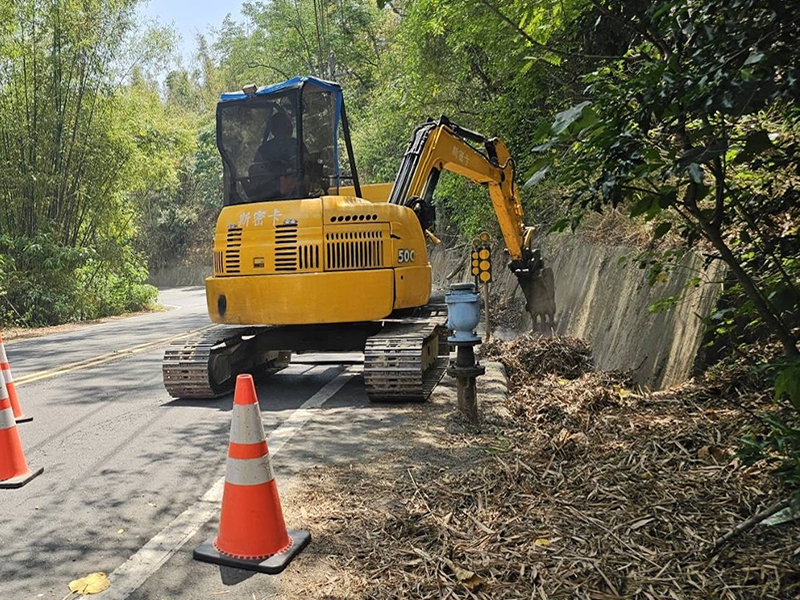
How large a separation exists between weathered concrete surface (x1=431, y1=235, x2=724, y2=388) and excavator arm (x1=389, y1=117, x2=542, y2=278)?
88 cm

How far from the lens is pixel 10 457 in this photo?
157 inches

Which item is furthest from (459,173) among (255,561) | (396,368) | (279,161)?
(255,561)

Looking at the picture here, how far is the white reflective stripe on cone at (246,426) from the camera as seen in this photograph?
2.99 m

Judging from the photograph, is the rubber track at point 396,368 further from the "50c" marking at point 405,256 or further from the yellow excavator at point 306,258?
the "50c" marking at point 405,256

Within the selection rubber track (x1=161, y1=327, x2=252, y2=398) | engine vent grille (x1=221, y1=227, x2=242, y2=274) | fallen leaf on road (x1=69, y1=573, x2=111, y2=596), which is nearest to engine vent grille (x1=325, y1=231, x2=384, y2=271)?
engine vent grille (x1=221, y1=227, x2=242, y2=274)

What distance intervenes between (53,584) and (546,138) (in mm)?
2636

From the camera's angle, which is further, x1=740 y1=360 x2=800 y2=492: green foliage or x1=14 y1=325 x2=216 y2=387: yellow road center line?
x1=14 y1=325 x2=216 y2=387: yellow road center line

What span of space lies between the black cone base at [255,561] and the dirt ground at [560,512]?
0.23ft

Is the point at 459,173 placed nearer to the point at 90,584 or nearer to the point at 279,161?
the point at 279,161

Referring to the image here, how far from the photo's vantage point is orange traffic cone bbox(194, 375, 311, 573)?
2852mm

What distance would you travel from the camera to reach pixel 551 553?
266 cm

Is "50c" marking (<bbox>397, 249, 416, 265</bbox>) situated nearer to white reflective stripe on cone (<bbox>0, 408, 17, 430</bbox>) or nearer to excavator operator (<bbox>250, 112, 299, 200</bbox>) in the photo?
excavator operator (<bbox>250, 112, 299, 200</bbox>)

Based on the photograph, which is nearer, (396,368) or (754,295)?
(754,295)

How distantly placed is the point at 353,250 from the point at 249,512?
3.60 meters
